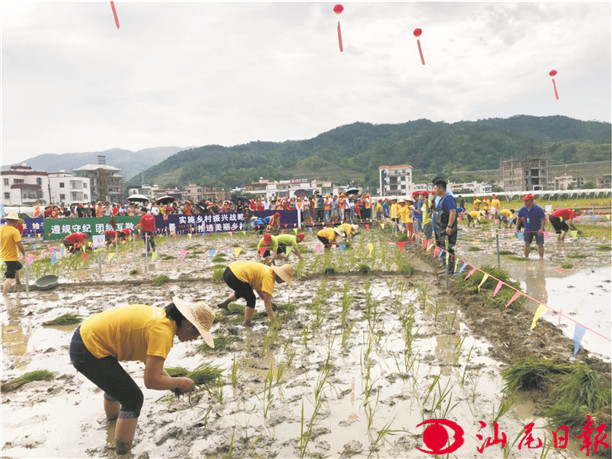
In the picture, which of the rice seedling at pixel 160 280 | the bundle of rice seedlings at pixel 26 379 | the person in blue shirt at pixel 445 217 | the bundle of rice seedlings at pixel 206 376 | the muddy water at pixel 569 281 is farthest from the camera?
the rice seedling at pixel 160 280

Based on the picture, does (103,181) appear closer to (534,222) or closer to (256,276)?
(534,222)

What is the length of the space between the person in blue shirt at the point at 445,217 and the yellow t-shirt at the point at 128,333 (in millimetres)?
5388

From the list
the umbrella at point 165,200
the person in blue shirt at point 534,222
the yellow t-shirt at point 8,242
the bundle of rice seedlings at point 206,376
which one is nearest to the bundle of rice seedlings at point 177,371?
the bundle of rice seedlings at point 206,376

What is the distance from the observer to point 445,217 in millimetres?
7363

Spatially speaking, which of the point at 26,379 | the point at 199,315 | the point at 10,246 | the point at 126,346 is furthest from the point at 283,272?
the point at 10,246

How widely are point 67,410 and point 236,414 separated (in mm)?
1408

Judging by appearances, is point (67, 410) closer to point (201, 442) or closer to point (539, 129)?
point (201, 442)

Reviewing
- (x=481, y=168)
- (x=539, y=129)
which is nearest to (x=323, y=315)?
(x=481, y=168)

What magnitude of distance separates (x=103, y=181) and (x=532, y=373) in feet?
320

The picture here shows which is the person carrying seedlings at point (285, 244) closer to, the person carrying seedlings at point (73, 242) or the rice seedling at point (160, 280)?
the rice seedling at point (160, 280)

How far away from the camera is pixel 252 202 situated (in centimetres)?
1956

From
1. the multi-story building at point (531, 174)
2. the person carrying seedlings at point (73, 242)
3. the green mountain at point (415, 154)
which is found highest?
the green mountain at point (415, 154)

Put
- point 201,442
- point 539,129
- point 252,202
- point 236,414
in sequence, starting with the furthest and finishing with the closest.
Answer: point 539,129 < point 252,202 < point 236,414 < point 201,442

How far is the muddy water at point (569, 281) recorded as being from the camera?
15.6 feet
